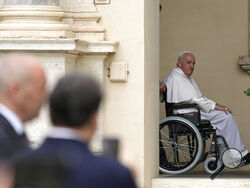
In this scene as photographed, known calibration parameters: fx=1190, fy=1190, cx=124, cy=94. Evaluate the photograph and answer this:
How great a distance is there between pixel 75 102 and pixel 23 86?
16.9 inches

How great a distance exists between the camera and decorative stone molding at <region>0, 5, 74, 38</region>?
945cm

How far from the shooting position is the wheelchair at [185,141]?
11.0m

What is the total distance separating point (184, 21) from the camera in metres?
13.7

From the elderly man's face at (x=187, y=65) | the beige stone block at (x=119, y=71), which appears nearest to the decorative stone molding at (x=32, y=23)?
the beige stone block at (x=119, y=71)

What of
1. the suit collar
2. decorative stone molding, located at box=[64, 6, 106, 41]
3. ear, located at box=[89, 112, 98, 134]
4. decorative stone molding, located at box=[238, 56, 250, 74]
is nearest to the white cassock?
decorative stone molding, located at box=[64, 6, 106, 41]

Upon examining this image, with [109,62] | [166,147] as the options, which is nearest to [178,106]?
[166,147]

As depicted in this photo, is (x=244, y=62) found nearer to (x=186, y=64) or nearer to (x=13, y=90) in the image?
(x=186, y=64)

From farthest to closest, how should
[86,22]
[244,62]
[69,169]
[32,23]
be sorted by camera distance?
1. [244,62]
2. [86,22]
3. [32,23]
4. [69,169]

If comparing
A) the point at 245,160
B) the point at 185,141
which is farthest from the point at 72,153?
the point at 245,160

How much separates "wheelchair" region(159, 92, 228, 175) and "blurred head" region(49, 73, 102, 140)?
7078 millimetres

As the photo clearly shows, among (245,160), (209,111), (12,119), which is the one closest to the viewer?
(12,119)

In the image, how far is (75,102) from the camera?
12.7 feet

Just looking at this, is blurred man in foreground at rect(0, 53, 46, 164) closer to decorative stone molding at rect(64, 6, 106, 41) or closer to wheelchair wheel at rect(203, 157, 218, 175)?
decorative stone molding at rect(64, 6, 106, 41)

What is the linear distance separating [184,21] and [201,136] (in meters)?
2.89
